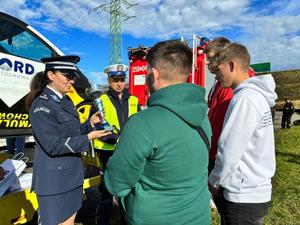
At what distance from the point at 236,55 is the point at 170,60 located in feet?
2.28

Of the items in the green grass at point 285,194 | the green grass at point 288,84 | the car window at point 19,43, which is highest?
the car window at point 19,43

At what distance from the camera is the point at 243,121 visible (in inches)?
78.3

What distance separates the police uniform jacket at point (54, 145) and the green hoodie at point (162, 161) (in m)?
0.91

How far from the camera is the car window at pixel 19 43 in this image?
506 cm

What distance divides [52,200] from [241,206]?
51.2 inches

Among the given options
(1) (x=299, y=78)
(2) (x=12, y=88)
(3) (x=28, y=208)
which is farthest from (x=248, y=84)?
(1) (x=299, y=78)

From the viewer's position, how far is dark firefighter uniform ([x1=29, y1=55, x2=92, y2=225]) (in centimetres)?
241

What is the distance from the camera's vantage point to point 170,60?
1638mm

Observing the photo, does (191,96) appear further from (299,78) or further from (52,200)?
(299,78)

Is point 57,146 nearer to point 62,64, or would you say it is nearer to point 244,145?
point 62,64

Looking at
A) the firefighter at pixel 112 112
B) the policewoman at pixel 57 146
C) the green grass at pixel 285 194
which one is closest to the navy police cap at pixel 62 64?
the policewoman at pixel 57 146

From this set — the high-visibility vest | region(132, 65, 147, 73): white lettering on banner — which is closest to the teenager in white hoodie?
the high-visibility vest

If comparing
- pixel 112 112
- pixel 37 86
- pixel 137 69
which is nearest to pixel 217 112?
pixel 112 112

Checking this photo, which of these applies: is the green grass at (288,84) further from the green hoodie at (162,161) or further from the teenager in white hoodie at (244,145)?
the green hoodie at (162,161)
